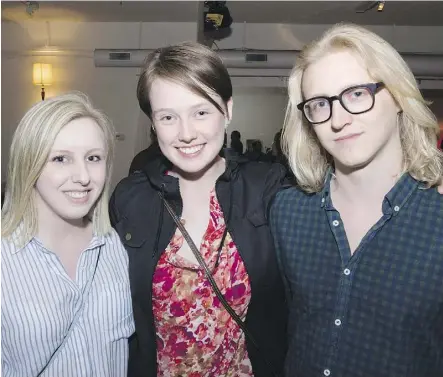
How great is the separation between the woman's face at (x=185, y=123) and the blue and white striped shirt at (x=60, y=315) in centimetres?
47

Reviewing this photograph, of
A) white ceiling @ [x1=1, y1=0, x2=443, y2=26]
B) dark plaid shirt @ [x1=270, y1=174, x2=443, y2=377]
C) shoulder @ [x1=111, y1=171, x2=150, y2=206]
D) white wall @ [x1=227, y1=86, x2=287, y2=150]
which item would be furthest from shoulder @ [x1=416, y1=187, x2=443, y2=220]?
white wall @ [x1=227, y1=86, x2=287, y2=150]

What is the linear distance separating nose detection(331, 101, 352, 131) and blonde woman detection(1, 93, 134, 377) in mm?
842

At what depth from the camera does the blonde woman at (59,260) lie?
1393mm

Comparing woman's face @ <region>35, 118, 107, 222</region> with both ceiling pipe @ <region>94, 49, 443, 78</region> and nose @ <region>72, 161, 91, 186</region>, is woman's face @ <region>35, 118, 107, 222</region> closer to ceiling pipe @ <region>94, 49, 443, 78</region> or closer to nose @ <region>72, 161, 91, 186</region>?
nose @ <region>72, 161, 91, 186</region>

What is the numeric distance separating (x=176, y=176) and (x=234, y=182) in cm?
26

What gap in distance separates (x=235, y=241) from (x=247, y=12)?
5.70 metres

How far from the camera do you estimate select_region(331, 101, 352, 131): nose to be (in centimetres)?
133

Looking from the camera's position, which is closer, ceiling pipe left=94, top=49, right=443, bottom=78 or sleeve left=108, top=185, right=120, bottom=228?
sleeve left=108, top=185, right=120, bottom=228

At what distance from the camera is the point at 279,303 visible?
1.78 metres

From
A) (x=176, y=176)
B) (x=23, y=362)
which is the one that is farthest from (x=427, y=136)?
(x=23, y=362)

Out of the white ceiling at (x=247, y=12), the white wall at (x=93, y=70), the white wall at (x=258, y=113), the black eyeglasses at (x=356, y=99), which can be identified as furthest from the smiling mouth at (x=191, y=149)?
the white wall at (x=93, y=70)

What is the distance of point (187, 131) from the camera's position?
158cm

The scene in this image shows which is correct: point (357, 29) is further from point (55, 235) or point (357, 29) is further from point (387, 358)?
point (55, 235)

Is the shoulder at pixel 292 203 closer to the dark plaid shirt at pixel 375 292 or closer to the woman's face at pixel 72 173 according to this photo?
the dark plaid shirt at pixel 375 292
